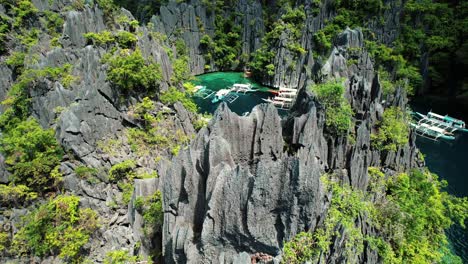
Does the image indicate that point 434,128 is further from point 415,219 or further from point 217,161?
point 217,161

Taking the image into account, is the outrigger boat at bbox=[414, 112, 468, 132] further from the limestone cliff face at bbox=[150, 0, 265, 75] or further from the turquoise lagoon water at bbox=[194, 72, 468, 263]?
the limestone cliff face at bbox=[150, 0, 265, 75]

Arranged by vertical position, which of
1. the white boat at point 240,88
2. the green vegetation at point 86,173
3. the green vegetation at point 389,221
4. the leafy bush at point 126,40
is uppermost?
the leafy bush at point 126,40

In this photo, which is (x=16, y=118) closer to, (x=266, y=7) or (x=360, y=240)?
(x=360, y=240)

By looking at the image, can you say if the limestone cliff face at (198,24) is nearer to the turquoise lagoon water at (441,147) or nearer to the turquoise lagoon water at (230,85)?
the turquoise lagoon water at (230,85)

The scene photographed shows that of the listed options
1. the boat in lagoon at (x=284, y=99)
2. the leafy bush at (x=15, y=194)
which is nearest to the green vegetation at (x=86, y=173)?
the leafy bush at (x=15, y=194)

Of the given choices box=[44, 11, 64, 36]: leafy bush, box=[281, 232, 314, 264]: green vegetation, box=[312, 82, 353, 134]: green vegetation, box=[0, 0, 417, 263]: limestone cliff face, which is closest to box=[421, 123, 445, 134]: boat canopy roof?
box=[0, 0, 417, 263]: limestone cliff face

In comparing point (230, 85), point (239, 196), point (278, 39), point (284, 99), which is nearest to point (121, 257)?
point (239, 196)
